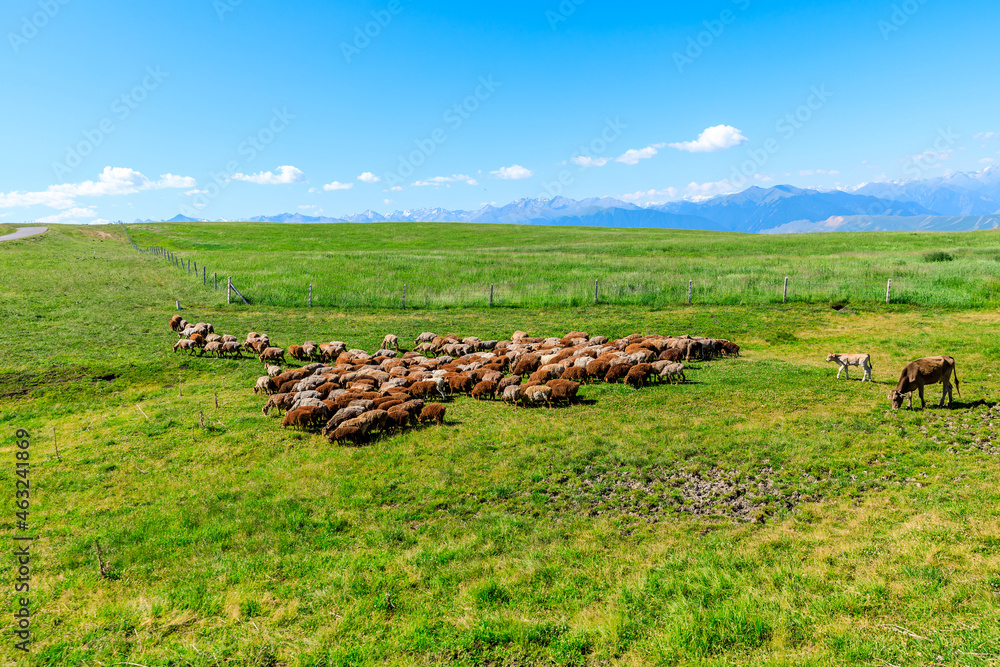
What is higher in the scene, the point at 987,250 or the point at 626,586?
the point at 987,250

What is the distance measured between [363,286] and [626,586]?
33603 mm

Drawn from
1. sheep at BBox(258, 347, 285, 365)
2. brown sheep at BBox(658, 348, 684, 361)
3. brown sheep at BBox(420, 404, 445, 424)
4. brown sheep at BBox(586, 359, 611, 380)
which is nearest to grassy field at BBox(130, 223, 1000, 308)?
brown sheep at BBox(658, 348, 684, 361)

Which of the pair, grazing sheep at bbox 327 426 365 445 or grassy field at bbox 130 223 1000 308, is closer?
grazing sheep at bbox 327 426 365 445

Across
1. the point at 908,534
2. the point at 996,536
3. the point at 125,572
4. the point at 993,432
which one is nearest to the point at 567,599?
the point at 908,534

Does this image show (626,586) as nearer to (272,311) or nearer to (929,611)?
(929,611)

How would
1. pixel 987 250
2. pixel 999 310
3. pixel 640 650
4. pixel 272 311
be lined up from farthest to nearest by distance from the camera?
1. pixel 987 250
2. pixel 272 311
3. pixel 999 310
4. pixel 640 650

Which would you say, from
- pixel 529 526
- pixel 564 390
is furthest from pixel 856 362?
pixel 529 526

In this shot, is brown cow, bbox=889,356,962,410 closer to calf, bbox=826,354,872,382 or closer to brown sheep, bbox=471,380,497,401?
calf, bbox=826,354,872,382

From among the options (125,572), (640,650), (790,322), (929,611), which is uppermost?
(790,322)

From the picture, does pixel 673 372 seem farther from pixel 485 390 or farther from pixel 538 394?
pixel 485 390

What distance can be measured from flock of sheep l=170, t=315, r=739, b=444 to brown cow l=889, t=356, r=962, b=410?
5.77m

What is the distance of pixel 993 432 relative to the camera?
35.3 feet

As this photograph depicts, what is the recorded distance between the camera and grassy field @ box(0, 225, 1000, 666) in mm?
5785

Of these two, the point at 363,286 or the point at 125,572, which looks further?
the point at 363,286
